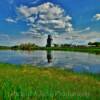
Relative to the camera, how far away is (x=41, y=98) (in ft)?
36.4

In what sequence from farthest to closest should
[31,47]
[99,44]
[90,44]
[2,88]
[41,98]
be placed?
[31,47], [90,44], [99,44], [2,88], [41,98]

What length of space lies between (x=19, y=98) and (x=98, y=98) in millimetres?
4251

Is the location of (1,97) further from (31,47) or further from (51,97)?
(31,47)

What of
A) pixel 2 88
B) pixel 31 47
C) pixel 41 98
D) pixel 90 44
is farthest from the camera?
pixel 31 47

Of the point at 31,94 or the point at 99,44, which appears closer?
the point at 31,94

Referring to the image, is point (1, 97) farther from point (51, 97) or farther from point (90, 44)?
point (90, 44)

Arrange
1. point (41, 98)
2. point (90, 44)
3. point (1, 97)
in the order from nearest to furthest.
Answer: point (1, 97) → point (41, 98) → point (90, 44)

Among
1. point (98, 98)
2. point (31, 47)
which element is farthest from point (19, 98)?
point (31, 47)

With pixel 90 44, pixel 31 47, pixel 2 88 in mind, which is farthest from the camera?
pixel 31 47

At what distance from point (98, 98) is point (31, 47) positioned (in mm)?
186007

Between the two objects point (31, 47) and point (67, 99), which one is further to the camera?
point (31, 47)

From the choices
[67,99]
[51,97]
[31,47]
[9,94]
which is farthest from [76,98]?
[31,47]

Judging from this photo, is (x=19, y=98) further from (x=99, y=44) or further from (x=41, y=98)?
(x=99, y=44)

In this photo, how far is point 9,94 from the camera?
1079 centimetres
